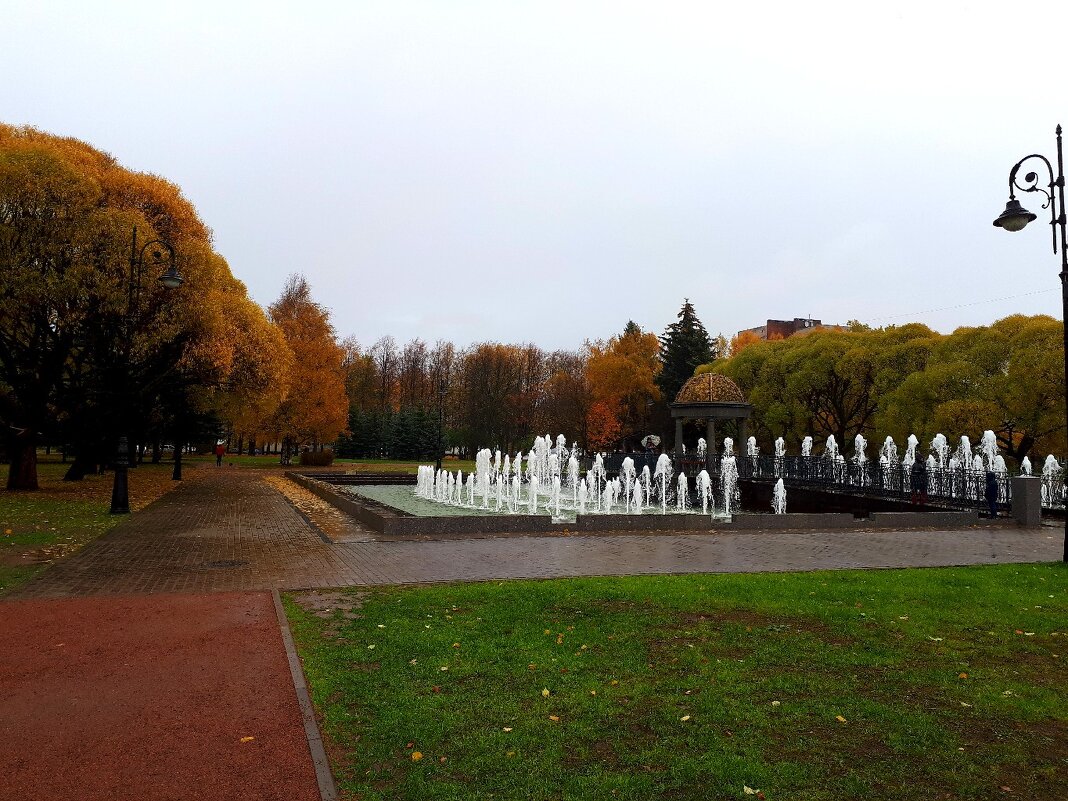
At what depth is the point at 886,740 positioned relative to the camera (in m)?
4.35

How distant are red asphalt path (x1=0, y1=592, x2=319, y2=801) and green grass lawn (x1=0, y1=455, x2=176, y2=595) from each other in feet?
9.68

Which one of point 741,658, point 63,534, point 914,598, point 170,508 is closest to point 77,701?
point 741,658

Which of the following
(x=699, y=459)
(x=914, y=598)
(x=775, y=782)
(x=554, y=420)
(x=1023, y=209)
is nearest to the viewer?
(x=775, y=782)

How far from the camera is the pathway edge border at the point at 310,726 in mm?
3769

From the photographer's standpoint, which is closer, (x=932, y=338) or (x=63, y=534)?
(x=63, y=534)

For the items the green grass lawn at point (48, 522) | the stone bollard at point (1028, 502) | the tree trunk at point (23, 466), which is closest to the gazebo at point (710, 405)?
the stone bollard at point (1028, 502)

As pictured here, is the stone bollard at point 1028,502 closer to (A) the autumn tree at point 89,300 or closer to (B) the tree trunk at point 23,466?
(A) the autumn tree at point 89,300

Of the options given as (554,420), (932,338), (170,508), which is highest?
(932,338)

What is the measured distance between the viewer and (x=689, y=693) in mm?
5125

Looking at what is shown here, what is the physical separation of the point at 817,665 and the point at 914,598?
337 centimetres

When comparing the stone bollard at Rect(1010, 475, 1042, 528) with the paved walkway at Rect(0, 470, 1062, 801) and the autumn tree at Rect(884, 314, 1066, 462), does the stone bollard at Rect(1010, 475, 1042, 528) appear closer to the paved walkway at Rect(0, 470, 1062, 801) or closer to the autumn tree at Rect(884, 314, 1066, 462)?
the paved walkway at Rect(0, 470, 1062, 801)

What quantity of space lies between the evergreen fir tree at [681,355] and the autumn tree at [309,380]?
25.4 meters

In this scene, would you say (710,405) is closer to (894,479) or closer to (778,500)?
(778,500)

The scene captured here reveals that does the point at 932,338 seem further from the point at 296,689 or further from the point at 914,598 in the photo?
the point at 296,689
